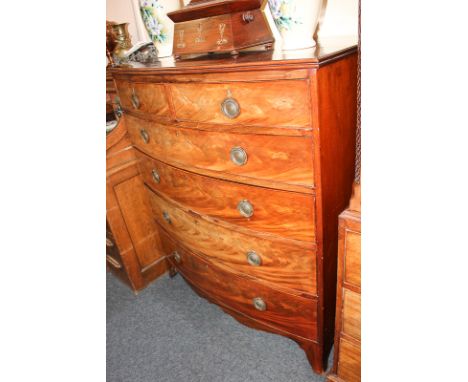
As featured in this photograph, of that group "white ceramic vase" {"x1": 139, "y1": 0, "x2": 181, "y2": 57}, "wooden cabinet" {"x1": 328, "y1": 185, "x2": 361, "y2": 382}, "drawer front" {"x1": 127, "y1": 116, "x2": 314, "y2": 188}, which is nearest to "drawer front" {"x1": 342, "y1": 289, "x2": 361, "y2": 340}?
"wooden cabinet" {"x1": 328, "y1": 185, "x2": 361, "y2": 382}

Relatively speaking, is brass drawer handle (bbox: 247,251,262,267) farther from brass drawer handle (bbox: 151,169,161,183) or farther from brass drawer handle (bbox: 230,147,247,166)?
brass drawer handle (bbox: 151,169,161,183)

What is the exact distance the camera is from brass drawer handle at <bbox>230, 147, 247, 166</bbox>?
1035mm

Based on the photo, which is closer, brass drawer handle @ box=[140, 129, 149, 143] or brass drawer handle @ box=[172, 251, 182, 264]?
brass drawer handle @ box=[140, 129, 149, 143]

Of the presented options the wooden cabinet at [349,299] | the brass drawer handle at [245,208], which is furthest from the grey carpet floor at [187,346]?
the brass drawer handle at [245,208]

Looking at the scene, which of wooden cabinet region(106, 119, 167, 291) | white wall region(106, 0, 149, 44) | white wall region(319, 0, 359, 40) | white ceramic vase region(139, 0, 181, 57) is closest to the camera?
white wall region(319, 0, 359, 40)

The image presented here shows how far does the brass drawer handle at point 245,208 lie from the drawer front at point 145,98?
445 mm

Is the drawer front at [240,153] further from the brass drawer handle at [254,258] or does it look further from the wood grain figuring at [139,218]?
the wood grain figuring at [139,218]

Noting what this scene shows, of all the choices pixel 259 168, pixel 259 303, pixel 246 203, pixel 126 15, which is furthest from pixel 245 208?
pixel 126 15

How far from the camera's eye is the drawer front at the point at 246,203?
1022 millimetres
